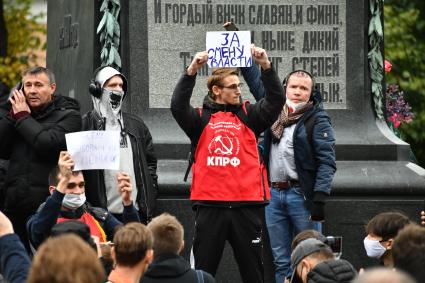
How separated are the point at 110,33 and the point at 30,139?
2668 mm

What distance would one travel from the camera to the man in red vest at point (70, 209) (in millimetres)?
10719

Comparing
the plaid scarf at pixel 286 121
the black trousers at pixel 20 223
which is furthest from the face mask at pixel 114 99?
the plaid scarf at pixel 286 121

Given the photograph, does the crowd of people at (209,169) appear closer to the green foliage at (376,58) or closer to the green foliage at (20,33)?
the green foliage at (376,58)

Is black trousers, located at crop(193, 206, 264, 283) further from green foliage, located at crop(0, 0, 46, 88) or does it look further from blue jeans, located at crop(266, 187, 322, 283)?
green foliage, located at crop(0, 0, 46, 88)

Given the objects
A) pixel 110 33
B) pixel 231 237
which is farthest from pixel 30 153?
pixel 110 33

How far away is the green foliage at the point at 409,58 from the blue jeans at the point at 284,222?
14.2 metres

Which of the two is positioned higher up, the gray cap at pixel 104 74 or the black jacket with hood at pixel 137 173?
the gray cap at pixel 104 74

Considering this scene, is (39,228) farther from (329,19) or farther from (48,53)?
(48,53)

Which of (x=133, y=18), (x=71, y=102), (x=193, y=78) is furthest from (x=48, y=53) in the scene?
(x=193, y=78)

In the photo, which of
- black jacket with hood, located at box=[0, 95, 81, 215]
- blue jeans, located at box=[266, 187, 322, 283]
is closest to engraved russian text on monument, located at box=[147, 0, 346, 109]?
blue jeans, located at box=[266, 187, 322, 283]

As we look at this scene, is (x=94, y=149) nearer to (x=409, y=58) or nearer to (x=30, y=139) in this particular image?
(x=30, y=139)

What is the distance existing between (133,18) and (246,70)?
2.26 m

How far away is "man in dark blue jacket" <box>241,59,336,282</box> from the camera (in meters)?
12.9

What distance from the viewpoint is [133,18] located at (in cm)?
1471
